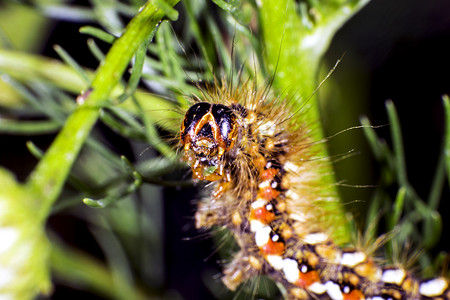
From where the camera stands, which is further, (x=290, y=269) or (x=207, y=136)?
(x=290, y=269)

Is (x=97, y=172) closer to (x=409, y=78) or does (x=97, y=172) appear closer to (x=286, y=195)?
(x=286, y=195)

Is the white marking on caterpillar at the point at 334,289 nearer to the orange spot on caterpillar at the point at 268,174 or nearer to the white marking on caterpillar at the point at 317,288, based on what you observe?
the white marking on caterpillar at the point at 317,288

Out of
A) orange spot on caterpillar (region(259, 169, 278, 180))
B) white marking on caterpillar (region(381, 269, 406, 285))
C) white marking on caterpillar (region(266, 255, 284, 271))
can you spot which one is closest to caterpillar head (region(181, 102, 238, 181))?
orange spot on caterpillar (region(259, 169, 278, 180))

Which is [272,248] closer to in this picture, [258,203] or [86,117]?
[258,203]

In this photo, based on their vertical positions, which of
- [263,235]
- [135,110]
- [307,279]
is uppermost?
[135,110]

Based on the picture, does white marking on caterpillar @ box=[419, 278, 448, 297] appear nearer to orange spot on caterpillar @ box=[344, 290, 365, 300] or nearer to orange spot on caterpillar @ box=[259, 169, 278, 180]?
orange spot on caterpillar @ box=[344, 290, 365, 300]

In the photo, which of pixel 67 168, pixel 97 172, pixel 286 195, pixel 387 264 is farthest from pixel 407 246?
pixel 97 172

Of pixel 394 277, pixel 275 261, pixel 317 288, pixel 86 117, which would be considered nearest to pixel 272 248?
pixel 275 261
